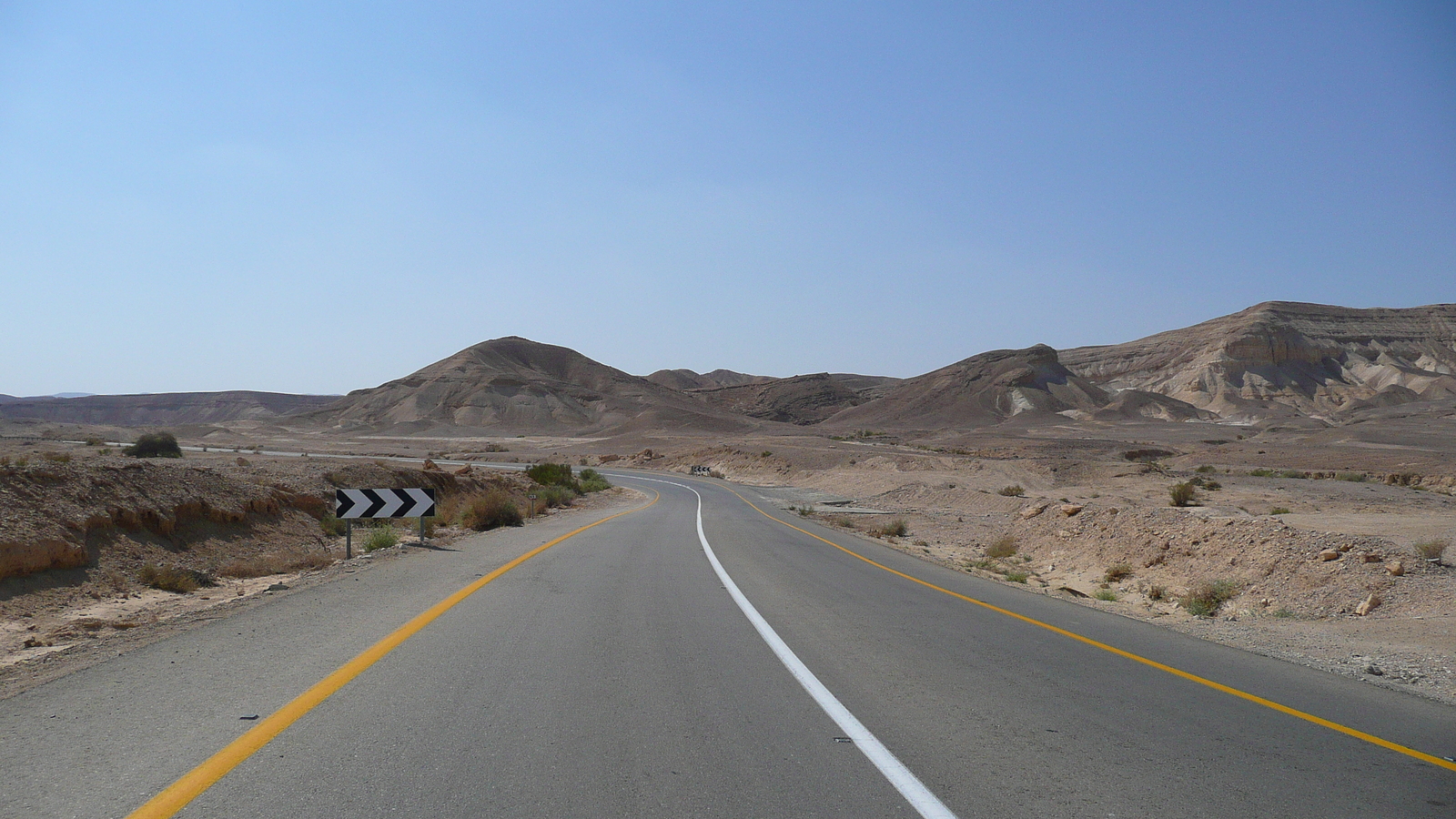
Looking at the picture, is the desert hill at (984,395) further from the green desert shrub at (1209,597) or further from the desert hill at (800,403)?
the green desert shrub at (1209,597)

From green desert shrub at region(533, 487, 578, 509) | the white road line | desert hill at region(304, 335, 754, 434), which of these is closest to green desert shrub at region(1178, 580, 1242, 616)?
the white road line

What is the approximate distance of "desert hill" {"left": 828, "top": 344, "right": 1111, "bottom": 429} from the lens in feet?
491

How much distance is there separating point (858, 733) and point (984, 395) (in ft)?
522

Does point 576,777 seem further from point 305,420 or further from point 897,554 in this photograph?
point 305,420

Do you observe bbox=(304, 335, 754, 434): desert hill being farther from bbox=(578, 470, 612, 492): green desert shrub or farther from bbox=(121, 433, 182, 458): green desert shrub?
bbox=(578, 470, 612, 492): green desert shrub

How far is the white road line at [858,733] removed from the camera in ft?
13.2

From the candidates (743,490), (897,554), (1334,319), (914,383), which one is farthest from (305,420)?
(1334,319)

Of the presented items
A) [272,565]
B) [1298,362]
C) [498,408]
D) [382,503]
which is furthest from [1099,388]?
[272,565]

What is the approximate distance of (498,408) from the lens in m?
152

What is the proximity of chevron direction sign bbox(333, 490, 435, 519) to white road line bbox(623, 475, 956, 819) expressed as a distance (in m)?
8.61

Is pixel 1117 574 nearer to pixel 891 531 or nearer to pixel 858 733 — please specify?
pixel 891 531

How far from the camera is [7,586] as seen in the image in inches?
399

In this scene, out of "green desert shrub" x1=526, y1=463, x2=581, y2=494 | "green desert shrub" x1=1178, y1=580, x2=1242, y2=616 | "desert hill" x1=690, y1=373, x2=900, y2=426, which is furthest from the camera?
"desert hill" x1=690, y1=373, x2=900, y2=426

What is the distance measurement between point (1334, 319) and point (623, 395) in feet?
466
